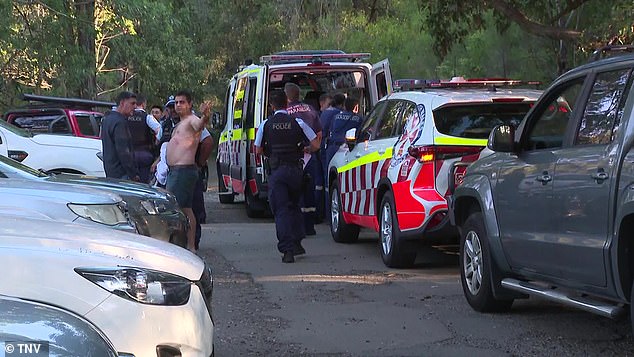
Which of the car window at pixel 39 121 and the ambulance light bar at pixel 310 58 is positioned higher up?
the ambulance light bar at pixel 310 58

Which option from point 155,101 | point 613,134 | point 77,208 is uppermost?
point 613,134

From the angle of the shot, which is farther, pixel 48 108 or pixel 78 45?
pixel 78 45

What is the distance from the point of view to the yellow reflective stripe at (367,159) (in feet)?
31.8

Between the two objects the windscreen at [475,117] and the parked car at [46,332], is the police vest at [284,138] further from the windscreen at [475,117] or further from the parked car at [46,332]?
the parked car at [46,332]

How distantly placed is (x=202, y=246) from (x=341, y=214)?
1744 mm

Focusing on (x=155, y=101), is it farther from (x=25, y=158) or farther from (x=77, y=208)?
(x=77, y=208)

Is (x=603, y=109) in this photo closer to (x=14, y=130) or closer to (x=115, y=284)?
(x=115, y=284)

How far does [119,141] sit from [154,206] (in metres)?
2.07

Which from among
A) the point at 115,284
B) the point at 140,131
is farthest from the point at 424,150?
the point at 140,131

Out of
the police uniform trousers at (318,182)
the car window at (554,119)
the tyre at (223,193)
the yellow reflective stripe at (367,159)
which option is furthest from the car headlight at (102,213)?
the tyre at (223,193)

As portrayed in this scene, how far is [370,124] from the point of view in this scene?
35.8ft

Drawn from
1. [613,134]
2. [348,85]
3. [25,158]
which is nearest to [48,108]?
[25,158]

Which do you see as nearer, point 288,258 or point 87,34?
point 288,258

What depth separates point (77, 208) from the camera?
7582mm
